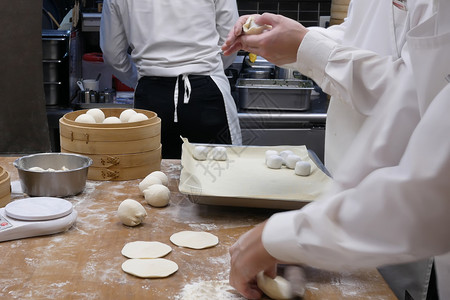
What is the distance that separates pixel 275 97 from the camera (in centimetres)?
349

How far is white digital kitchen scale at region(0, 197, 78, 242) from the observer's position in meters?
1.41

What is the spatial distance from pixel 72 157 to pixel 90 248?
56 cm

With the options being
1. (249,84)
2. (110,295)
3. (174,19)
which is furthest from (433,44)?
(249,84)

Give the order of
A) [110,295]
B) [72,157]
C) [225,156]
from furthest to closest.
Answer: [225,156] → [72,157] → [110,295]

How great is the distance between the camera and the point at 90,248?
1.38 meters

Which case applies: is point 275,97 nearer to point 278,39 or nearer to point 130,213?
point 278,39

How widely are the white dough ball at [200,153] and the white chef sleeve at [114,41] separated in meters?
1.31

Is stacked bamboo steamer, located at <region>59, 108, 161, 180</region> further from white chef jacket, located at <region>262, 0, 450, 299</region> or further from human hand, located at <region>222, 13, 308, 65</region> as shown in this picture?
white chef jacket, located at <region>262, 0, 450, 299</region>

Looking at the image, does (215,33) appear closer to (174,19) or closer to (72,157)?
(174,19)

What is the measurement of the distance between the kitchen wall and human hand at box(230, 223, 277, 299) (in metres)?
3.51

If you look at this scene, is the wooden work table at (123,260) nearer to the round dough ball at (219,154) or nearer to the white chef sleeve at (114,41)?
the round dough ball at (219,154)

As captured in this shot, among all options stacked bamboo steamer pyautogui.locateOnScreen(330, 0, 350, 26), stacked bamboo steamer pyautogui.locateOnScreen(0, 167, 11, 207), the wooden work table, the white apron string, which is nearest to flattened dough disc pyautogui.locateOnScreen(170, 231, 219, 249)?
the wooden work table

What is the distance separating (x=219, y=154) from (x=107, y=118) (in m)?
0.44

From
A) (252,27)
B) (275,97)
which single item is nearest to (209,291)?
(252,27)
